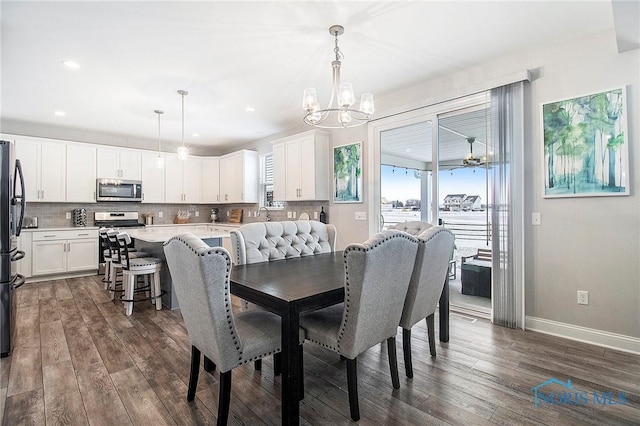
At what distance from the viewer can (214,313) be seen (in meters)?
1.50

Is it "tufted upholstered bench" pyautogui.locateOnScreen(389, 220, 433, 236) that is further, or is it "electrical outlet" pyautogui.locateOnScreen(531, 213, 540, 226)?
"electrical outlet" pyautogui.locateOnScreen(531, 213, 540, 226)

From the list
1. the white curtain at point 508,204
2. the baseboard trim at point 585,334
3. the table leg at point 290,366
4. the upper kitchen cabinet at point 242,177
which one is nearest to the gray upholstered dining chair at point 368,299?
the table leg at point 290,366

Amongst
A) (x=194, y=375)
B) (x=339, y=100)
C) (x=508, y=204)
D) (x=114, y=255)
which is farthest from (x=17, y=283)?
(x=508, y=204)

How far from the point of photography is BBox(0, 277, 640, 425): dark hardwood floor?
69.3 inches

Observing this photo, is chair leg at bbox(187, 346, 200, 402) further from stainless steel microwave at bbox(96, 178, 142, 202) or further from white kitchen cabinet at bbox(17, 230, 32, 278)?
stainless steel microwave at bbox(96, 178, 142, 202)

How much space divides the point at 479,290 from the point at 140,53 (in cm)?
453

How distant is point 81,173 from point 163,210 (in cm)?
164

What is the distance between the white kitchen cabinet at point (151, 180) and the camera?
20.4ft

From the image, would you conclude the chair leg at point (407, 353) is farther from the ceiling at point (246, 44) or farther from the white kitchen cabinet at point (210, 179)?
the white kitchen cabinet at point (210, 179)

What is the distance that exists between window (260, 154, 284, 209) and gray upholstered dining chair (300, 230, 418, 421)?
4.55m

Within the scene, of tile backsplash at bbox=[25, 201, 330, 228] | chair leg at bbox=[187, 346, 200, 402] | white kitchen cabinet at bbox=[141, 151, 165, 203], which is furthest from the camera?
white kitchen cabinet at bbox=[141, 151, 165, 203]

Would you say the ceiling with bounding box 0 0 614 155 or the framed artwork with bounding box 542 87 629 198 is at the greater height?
the ceiling with bounding box 0 0 614 155

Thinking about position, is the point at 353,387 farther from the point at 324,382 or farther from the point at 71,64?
the point at 71,64

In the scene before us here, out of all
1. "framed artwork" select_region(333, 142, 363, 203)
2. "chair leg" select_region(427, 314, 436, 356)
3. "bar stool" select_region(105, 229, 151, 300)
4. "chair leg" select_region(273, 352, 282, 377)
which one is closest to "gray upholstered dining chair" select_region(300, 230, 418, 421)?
"chair leg" select_region(273, 352, 282, 377)
